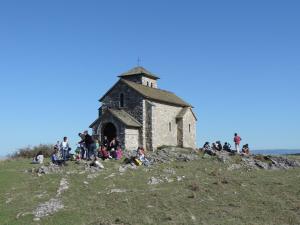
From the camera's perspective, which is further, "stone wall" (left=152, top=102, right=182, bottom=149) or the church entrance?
"stone wall" (left=152, top=102, right=182, bottom=149)

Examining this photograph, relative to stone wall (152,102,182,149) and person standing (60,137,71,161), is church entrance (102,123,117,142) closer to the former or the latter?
stone wall (152,102,182,149)

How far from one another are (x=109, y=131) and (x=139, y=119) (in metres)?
3.78

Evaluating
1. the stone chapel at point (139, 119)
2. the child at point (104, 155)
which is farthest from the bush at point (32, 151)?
the child at point (104, 155)

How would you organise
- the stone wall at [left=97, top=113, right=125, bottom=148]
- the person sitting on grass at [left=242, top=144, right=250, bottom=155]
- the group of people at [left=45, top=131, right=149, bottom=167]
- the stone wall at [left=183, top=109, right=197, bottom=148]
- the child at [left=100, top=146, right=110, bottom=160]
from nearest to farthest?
the group of people at [left=45, top=131, right=149, bottom=167], the child at [left=100, top=146, right=110, bottom=160], the person sitting on grass at [left=242, top=144, right=250, bottom=155], the stone wall at [left=97, top=113, right=125, bottom=148], the stone wall at [left=183, top=109, right=197, bottom=148]

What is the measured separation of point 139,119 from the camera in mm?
52688

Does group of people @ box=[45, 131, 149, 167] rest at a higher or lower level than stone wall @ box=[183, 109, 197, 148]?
lower

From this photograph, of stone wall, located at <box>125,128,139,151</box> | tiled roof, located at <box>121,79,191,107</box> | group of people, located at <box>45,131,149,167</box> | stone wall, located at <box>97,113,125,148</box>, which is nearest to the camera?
group of people, located at <box>45,131,149,167</box>

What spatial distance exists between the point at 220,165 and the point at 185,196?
12421 millimetres

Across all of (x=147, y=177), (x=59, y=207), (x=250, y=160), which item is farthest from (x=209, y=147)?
(x=59, y=207)

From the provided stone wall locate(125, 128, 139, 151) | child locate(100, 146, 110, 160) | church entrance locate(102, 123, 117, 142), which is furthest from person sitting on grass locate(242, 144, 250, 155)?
church entrance locate(102, 123, 117, 142)

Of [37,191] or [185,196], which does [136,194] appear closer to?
[185,196]

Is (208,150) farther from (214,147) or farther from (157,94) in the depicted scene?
(157,94)

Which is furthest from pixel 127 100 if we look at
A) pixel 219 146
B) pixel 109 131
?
pixel 219 146

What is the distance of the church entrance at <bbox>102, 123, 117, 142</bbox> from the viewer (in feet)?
171
